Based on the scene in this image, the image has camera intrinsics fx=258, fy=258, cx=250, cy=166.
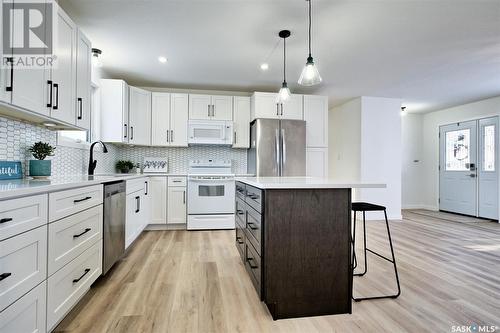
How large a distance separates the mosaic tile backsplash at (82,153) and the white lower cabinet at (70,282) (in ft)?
3.01

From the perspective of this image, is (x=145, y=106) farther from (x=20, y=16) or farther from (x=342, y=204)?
(x=342, y=204)

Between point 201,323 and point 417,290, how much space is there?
176cm

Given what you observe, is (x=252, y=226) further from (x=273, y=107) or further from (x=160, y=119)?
(x=160, y=119)

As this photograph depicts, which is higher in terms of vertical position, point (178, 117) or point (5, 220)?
point (178, 117)

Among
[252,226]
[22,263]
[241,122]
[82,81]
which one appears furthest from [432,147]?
[22,263]

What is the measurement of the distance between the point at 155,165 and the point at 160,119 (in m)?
0.82

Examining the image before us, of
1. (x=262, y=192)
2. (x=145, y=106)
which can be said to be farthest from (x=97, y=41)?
(x=262, y=192)

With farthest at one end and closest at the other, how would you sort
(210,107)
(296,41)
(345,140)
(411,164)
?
(411,164) < (345,140) < (210,107) < (296,41)

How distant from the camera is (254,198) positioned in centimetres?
201

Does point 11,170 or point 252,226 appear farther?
point 252,226

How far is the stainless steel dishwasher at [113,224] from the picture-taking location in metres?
2.25

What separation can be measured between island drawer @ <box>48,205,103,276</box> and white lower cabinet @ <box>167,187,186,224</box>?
208 centimetres

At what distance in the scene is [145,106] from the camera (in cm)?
431

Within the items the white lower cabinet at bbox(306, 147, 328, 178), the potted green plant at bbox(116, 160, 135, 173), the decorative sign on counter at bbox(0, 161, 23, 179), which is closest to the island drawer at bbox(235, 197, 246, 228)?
the decorative sign on counter at bbox(0, 161, 23, 179)
